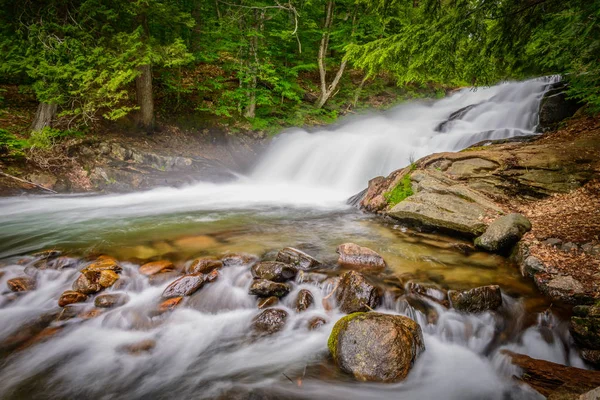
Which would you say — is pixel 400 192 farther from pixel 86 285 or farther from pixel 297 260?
pixel 86 285

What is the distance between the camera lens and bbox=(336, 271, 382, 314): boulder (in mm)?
3717

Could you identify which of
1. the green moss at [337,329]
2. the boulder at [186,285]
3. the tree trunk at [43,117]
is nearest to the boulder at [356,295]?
the green moss at [337,329]

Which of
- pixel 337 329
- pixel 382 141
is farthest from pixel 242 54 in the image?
pixel 337 329

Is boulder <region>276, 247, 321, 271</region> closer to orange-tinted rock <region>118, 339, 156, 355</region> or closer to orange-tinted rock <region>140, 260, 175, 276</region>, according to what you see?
orange-tinted rock <region>140, 260, 175, 276</region>

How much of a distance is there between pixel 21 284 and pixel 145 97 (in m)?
8.03

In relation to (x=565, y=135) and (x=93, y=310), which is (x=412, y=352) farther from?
(x=565, y=135)

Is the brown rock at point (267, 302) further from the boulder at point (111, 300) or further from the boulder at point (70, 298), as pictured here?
the boulder at point (70, 298)

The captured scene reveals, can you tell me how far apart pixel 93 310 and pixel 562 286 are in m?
5.97

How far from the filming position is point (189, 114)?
12383 millimetres

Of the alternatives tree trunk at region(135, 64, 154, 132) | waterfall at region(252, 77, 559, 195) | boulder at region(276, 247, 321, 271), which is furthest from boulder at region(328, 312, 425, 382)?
tree trunk at region(135, 64, 154, 132)

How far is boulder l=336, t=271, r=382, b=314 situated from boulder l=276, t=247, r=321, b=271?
0.81 m

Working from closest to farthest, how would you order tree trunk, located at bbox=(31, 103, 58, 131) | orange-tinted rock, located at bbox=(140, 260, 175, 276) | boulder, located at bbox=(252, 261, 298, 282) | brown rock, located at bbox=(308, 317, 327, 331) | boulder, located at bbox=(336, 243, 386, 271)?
1. brown rock, located at bbox=(308, 317, 327, 331)
2. boulder, located at bbox=(252, 261, 298, 282)
3. orange-tinted rock, located at bbox=(140, 260, 175, 276)
4. boulder, located at bbox=(336, 243, 386, 271)
5. tree trunk, located at bbox=(31, 103, 58, 131)

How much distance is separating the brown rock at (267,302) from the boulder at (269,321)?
6.3 inches

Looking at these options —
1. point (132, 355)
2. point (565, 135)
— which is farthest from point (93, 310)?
point (565, 135)
